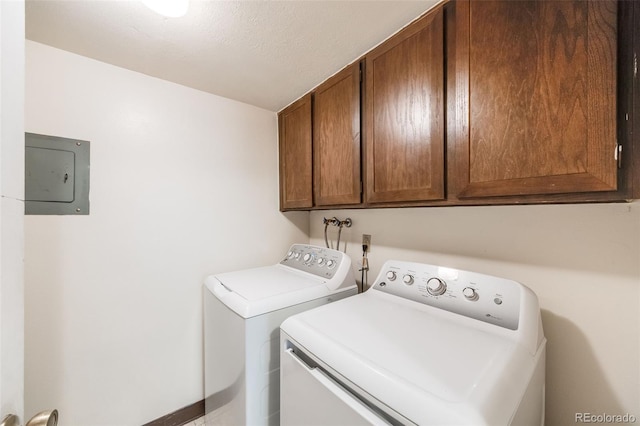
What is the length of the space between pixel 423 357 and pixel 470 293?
0.40 metres

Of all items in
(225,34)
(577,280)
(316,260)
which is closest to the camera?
(577,280)

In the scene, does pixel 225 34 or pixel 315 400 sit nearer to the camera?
pixel 315 400

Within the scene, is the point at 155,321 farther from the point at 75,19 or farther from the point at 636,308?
the point at 636,308

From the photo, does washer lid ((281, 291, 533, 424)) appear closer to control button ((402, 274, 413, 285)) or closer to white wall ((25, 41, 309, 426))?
control button ((402, 274, 413, 285))

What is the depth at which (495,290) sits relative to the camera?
0.91m

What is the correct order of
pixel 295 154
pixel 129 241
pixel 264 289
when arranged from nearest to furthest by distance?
pixel 264 289, pixel 129 241, pixel 295 154

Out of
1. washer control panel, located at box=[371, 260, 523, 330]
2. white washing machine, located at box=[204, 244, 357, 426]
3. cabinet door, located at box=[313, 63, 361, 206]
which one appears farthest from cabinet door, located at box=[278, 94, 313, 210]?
washer control panel, located at box=[371, 260, 523, 330]

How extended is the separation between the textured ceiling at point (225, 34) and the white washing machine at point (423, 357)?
1.17m

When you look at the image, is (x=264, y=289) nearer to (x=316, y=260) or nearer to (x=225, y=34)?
(x=316, y=260)

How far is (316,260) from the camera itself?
1572mm

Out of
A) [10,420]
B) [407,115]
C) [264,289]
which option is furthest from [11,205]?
[407,115]

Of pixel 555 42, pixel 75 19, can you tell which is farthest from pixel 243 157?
pixel 555 42

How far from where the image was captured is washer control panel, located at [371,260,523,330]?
2.86ft

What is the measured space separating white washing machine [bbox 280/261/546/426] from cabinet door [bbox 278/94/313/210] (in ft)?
2.97
